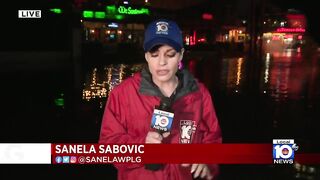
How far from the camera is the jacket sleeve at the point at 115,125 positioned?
2418 millimetres

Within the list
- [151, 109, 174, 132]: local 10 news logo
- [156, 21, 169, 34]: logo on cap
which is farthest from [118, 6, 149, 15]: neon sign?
[151, 109, 174, 132]: local 10 news logo

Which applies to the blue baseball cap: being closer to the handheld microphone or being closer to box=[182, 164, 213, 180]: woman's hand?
the handheld microphone

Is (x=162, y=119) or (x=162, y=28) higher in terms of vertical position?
(x=162, y=28)

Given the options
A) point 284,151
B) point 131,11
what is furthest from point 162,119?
point 284,151

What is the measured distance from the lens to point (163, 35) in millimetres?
2363

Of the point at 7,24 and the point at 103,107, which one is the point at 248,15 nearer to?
the point at 103,107

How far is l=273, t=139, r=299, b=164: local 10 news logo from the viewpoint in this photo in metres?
2.49

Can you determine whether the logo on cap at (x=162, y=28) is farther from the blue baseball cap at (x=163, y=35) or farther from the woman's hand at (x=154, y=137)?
the woman's hand at (x=154, y=137)

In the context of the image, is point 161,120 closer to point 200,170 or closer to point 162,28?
point 200,170

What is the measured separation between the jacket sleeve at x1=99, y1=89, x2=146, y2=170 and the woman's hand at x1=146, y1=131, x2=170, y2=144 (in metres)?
0.04

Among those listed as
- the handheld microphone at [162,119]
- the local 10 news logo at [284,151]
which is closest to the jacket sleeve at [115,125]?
the handheld microphone at [162,119]

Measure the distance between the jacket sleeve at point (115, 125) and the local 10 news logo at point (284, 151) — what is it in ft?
2.89

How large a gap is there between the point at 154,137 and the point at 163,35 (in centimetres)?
65

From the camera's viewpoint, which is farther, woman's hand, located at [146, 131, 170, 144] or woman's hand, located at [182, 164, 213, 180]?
woman's hand, located at [182, 164, 213, 180]
